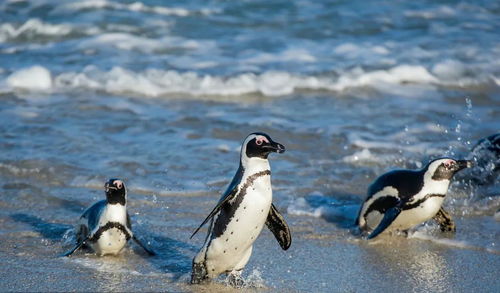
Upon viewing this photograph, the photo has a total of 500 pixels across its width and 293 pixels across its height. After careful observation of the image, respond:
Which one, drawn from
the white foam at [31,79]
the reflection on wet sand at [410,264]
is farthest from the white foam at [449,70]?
the reflection on wet sand at [410,264]

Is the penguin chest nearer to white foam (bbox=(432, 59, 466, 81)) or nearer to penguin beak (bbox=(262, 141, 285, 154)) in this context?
penguin beak (bbox=(262, 141, 285, 154))

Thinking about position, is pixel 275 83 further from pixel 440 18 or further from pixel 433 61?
pixel 440 18

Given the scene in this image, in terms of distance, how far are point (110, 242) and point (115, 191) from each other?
31 cm

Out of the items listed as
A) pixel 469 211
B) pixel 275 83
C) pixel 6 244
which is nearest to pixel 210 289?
pixel 6 244

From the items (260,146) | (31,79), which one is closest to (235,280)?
(260,146)

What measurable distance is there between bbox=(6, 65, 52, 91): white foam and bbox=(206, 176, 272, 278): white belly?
6.16 metres

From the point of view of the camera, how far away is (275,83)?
10609 millimetres

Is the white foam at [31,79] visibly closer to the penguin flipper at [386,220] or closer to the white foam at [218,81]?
the white foam at [218,81]

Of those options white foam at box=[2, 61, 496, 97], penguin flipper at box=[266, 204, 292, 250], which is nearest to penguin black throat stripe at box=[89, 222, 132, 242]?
penguin flipper at box=[266, 204, 292, 250]

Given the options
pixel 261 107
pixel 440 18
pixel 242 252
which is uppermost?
pixel 242 252

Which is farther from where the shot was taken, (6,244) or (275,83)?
(275,83)

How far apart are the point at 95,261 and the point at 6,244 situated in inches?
27.7

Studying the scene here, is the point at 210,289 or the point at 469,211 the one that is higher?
the point at 210,289

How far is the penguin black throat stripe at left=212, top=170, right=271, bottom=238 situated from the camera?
4.32m
